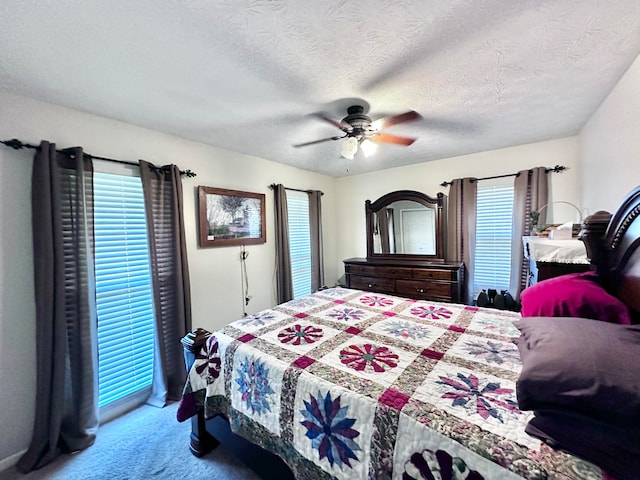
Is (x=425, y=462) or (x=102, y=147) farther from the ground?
(x=102, y=147)

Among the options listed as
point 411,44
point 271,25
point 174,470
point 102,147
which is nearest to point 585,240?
point 411,44

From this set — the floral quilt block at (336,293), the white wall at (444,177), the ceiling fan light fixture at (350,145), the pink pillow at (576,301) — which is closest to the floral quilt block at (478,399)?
the pink pillow at (576,301)

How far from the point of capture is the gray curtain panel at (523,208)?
289cm

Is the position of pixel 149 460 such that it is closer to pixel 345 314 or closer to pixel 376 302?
pixel 345 314

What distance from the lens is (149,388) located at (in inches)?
92.2

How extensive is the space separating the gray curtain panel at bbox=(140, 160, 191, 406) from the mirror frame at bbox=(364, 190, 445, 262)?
8.83 feet

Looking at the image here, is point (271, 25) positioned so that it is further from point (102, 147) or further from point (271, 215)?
point (271, 215)

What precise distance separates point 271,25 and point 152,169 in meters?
1.73

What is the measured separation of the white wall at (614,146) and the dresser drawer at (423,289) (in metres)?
1.55

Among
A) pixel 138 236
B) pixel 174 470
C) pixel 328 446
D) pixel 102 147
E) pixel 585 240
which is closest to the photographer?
pixel 328 446

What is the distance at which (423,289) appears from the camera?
338cm

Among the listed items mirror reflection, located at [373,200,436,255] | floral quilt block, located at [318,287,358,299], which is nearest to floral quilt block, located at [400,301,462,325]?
floral quilt block, located at [318,287,358,299]

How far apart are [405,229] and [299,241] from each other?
158cm

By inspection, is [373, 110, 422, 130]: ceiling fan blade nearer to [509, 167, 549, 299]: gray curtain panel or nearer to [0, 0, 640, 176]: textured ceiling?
[0, 0, 640, 176]: textured ceiling
